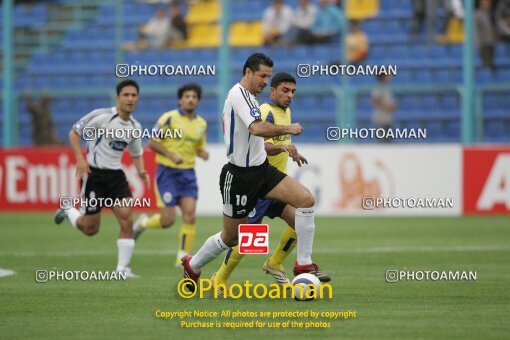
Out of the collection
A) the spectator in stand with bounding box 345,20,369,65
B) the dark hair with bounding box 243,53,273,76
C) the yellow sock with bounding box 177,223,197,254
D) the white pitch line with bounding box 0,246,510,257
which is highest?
the spectator in stand with bounding box 345,20,369,65

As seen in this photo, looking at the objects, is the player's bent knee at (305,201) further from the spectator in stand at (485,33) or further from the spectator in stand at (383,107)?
the spectator in stand at (485,33)

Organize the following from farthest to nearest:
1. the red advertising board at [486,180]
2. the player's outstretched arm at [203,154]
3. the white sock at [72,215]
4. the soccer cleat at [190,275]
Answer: the red advertising board at [486,180] → the player's outstretched arm at [203,154] → the white sock at [72,215] → the soccer cleat at [190,275]

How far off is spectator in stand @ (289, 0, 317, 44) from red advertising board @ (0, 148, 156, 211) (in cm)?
605

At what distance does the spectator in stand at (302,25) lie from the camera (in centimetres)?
2495

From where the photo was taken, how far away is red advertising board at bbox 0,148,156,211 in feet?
76.8

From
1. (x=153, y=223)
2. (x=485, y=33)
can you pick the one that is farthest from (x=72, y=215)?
(x=485, y=33)

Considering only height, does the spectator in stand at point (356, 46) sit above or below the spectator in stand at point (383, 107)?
above

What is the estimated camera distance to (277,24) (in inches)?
1000

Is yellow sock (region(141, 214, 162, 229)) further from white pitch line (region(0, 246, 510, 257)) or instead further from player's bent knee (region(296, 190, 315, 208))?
player's bent knee (region(296, 190, 315, 208))

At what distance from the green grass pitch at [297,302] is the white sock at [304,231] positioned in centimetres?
51

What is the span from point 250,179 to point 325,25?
15.0m

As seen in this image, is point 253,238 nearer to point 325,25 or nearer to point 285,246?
point 285,246

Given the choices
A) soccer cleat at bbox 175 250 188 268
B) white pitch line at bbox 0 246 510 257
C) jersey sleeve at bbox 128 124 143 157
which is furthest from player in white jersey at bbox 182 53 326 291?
white pitch line at bbox 0 246 510 257

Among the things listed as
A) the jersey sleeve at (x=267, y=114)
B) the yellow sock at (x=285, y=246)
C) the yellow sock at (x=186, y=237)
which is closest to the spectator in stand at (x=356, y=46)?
the yellow sock at (x=186, y=237)
